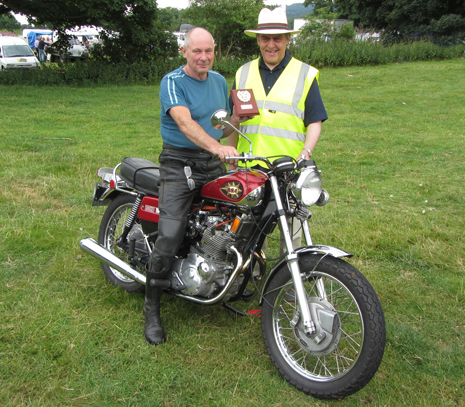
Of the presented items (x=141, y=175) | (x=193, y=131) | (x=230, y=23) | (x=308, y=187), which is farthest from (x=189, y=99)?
(x=230, y=23)

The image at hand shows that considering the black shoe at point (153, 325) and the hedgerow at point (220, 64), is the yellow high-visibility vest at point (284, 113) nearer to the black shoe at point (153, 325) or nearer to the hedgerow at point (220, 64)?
the black shoe at point (153, 325)

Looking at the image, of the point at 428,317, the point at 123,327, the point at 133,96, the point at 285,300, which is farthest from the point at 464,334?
the point at 133,96

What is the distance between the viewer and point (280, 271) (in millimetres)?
2973

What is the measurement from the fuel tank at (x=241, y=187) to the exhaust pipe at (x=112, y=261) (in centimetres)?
99

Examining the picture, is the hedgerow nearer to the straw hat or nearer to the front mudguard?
the straw hat

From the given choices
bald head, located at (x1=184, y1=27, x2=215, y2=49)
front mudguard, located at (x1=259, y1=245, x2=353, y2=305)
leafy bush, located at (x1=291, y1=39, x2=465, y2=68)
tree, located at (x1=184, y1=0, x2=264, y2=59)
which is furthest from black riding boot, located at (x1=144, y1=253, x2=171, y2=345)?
tree, located at (x1=184, y1=0, x2=264, y2=59)

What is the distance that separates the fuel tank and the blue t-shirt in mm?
439

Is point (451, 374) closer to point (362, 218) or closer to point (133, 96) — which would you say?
point (362, 218)

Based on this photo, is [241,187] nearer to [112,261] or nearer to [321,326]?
[321,326]

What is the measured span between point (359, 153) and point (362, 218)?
3.38m

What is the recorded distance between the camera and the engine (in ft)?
10.4

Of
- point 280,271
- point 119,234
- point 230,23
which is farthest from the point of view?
point 230,23

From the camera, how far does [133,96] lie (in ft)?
51.1

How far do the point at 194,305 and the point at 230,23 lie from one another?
2464 cm
